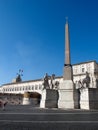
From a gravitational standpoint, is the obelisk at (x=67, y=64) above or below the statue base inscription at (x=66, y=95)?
above

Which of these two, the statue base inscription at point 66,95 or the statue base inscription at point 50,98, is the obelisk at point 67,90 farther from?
the statue base inscription at point 50,98

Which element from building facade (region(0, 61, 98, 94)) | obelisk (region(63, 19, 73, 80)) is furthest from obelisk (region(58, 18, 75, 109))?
building facade (region(0, 61, 98, 94))

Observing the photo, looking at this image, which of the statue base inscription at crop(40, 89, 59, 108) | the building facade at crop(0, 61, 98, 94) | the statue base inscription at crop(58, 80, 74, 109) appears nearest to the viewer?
the statue base inscription at crop(58, 80, 74, 109)

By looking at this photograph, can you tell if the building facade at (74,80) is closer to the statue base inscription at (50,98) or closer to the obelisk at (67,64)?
the obelisk at (67,64)

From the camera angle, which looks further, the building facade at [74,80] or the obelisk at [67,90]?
the building facade at [74,80]

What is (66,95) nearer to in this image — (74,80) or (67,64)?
(67,64)

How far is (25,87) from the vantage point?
3504 inches

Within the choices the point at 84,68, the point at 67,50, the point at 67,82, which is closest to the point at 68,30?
the point at 67,50

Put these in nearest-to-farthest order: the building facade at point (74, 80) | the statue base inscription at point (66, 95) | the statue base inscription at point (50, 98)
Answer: the statue base inscription at point (66, 95)
the statue base inscription at point (50, 98)
the building facade at point (74, 80)

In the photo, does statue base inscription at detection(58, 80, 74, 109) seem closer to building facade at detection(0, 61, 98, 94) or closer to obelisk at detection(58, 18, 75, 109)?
obelisk at detection(58, 18, 75, 109)

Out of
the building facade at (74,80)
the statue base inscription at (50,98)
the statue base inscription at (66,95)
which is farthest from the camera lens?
the building facade at (74,80)

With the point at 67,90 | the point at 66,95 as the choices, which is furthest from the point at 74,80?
the point at 66,95

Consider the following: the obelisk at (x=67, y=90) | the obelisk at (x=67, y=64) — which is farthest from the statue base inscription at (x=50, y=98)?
the obelisk at (x=67, y=64)

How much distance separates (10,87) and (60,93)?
8341 cm
